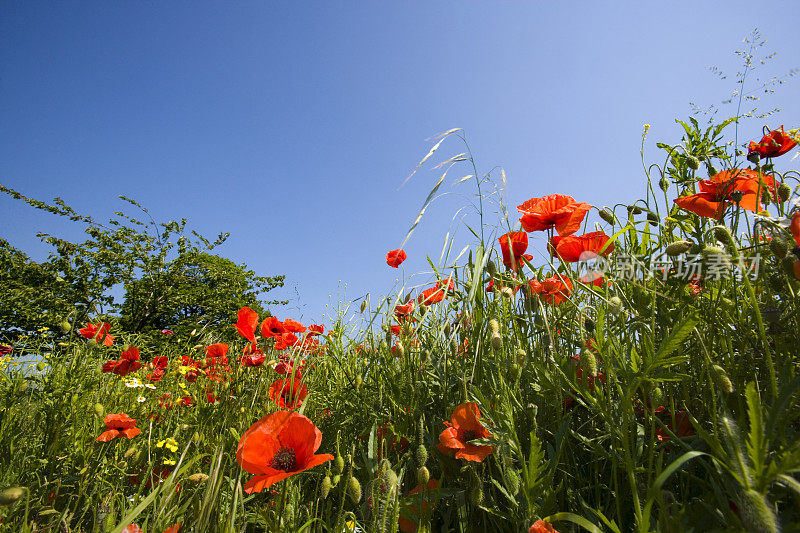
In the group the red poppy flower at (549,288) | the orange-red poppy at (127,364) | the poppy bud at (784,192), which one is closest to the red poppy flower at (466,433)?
the red poppy flower at (549,288)

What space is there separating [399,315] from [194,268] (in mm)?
11857

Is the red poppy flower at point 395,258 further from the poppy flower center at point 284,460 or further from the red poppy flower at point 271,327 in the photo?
the poppy flower center at point 284,460

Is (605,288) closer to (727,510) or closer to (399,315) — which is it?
(727,510)

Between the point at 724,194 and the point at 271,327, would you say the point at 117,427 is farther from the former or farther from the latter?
the point at 724,194

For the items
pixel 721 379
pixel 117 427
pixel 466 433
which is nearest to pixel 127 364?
pixel 117 427

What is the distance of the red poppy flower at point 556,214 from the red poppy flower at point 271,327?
1213 millimetres

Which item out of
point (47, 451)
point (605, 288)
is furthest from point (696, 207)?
point (47, 451)

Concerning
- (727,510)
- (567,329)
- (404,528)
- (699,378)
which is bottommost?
(404,528)

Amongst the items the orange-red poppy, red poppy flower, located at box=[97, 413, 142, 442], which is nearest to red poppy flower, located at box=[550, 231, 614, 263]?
red poppy flower, located at box=[97, 413, 142, 442]

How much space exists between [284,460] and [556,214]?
1.05 m

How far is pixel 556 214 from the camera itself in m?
1.32

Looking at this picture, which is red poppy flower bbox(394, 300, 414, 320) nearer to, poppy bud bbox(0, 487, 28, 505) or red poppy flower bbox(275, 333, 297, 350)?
red poppy flower bbox(275, 333, 297, 350)

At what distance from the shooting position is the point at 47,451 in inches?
59.6

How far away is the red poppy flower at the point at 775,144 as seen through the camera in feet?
4.44
